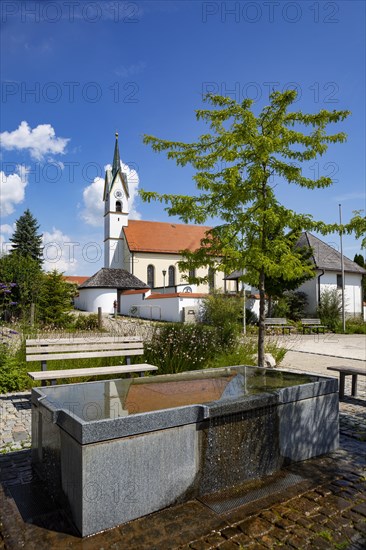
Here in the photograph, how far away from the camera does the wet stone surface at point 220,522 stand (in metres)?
2.94

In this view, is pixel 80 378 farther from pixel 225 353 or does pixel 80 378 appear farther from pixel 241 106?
pixel 241 106

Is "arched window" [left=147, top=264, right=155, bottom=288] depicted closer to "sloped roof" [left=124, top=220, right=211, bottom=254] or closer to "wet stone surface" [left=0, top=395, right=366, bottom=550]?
"sloped roof" [left=124, top=220, right=211, bottom=254]

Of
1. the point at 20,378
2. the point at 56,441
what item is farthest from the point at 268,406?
the point at 20,378

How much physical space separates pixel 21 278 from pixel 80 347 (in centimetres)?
Answer: 1497

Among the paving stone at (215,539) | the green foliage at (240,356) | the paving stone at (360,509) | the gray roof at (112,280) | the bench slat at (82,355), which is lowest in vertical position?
the paving stone at (360,509)

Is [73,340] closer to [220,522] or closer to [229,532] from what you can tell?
[220,522]

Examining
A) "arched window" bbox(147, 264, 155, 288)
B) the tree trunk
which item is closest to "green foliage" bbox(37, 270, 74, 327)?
the tree trunk

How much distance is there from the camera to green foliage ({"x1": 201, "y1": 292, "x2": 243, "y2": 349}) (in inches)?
385

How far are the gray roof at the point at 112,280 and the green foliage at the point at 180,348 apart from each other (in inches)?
1112

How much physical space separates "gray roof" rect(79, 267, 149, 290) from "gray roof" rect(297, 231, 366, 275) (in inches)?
606

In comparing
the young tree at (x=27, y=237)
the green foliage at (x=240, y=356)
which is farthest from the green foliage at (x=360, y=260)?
the green foliage at (x=240, y=356)

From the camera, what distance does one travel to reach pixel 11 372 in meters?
7.67

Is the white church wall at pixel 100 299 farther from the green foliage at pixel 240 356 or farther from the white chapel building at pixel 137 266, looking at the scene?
the green foliage at pixel 240 356

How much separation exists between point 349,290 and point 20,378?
31212 millimetres
